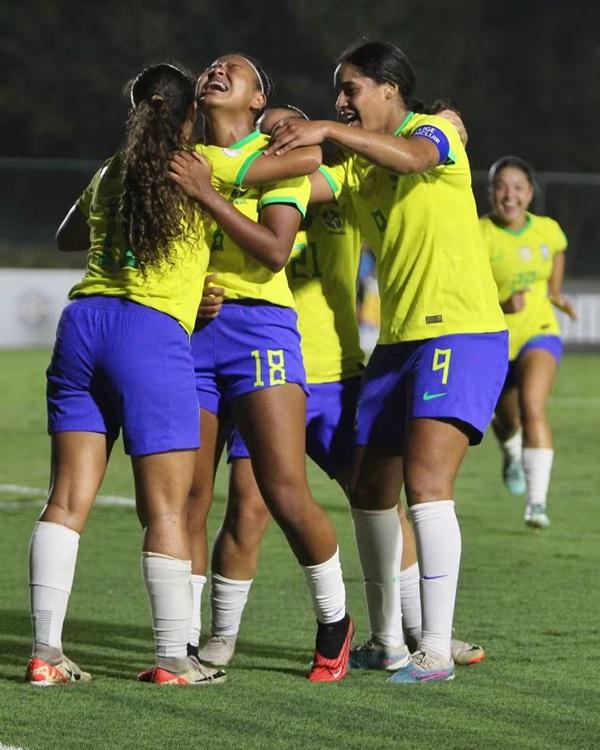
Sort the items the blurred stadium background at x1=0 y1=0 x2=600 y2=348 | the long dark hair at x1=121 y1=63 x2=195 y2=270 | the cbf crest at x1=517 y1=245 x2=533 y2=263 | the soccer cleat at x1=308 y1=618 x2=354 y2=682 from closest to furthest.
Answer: the long dark hair at x1=121 y1=63 x2=195 y2=270
the soccer cleat at x1=308 y1=618 x2=354 y2=682
the cbf crest at x1=517 y1=245 x2=533 y2=263
the blurred stadium background at x1=0 y1=0 x2=600 y2=348

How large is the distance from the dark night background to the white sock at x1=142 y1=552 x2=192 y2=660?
35216 millimetres

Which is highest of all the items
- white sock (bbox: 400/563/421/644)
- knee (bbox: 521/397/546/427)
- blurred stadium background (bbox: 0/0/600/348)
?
blurred stadium background (bbox: 0/0/600/348)

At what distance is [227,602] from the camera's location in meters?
5.98

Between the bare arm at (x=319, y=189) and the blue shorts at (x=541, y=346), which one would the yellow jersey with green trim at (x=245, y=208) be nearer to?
the bare arm at (x=319, y=189)

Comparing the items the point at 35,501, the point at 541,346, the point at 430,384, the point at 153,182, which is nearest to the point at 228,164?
the point at 153,182

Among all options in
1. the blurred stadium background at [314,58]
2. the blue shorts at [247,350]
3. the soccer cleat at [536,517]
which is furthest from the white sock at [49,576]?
the blurred stadium background at [314,58]

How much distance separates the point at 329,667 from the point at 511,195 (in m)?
5.25

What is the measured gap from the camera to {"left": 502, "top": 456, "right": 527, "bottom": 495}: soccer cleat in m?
11.2

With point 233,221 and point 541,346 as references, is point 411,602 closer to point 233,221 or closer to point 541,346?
point 233,221

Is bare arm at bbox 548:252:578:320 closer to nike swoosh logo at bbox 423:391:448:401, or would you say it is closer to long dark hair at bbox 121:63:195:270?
nike swoosh logo at bbox 423:391:448:401

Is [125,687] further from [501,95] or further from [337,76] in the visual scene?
[501,95]

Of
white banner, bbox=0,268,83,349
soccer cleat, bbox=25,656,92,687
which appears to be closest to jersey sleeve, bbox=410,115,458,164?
soccer cleat, bbox=25,656,92,687

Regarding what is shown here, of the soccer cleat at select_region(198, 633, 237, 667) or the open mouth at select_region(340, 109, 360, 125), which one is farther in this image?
the soccer cleat at select_region(198, 633, 237, 667)

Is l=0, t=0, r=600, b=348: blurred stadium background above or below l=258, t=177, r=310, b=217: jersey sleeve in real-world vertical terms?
above
